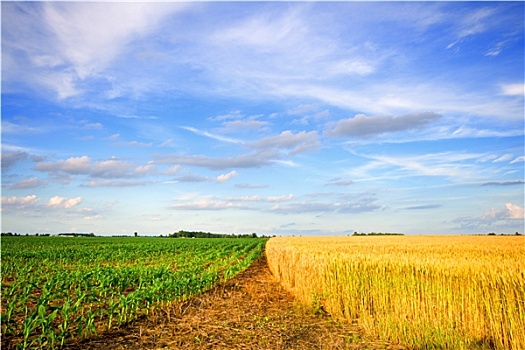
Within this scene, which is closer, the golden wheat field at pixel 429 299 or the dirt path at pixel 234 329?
the golden wheat field at pixel 429 299

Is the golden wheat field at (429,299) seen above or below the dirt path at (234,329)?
above

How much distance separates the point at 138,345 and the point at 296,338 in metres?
3.21

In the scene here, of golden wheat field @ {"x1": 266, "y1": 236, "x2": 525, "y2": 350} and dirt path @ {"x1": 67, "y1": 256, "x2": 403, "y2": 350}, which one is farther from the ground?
golden wheat field @ {"x1": 266, "y1": 236, "x2": 525, "y2": 350}

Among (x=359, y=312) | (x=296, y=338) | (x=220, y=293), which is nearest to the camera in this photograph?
(x=296, y=338)

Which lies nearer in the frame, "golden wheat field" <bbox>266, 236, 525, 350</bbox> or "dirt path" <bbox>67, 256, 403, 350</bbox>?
"golden wheat field" <bbox>266, 236, 525, 350</bbox>

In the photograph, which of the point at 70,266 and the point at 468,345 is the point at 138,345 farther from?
the point at 70,266

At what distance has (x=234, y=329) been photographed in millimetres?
8742

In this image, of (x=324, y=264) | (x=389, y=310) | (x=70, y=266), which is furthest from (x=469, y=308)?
(x=70, y=266)

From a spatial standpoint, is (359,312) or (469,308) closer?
(469,308)

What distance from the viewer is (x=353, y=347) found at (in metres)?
7.54

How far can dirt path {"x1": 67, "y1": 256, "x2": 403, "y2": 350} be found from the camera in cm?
774

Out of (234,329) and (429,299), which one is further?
(234,329)

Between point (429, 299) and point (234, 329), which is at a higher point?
point (429, 299)

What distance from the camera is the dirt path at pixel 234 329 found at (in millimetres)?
7738
